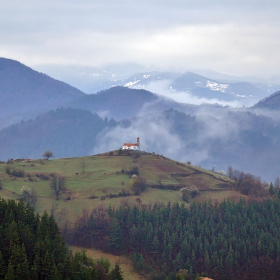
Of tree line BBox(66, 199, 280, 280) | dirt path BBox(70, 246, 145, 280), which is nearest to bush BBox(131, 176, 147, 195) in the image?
tree line BBox(66, 199, 280, 280)

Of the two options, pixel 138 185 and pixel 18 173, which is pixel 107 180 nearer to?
pixel 138 185

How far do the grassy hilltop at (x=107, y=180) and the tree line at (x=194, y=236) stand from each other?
851 cm

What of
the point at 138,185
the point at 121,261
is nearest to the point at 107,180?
the point at 138,185

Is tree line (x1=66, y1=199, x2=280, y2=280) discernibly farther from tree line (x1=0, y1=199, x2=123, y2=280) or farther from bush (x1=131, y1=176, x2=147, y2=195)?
tree line (x1=0, y1=199, x2=123, y2=280)

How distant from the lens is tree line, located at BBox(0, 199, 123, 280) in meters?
57.0

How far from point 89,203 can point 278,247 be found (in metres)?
44.1

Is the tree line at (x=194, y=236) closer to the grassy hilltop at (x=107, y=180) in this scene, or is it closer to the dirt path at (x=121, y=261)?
the dirt path at (x=121, y=261)

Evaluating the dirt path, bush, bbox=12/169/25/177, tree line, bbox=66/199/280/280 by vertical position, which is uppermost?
bush, bbox=12/169/25/177

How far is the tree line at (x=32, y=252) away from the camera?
187ft

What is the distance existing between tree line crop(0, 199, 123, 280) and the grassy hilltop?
38151 millimetres

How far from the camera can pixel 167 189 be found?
132 metres

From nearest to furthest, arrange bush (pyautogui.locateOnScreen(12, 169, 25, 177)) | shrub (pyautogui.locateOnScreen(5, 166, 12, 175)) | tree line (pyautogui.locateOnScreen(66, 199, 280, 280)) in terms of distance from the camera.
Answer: tree line (pyautogui.locateOnScreen(66, 199, 280, 280)), bush (pyautogui.locateOnScreen(12, 169, 25, 177)), shrub (pyautogui.locateOnScreen(5, 166, 12, 175))

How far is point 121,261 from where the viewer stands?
3708 inches

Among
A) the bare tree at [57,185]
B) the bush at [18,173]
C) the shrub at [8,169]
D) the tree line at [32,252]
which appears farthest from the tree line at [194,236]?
the shrub at [8,169]
